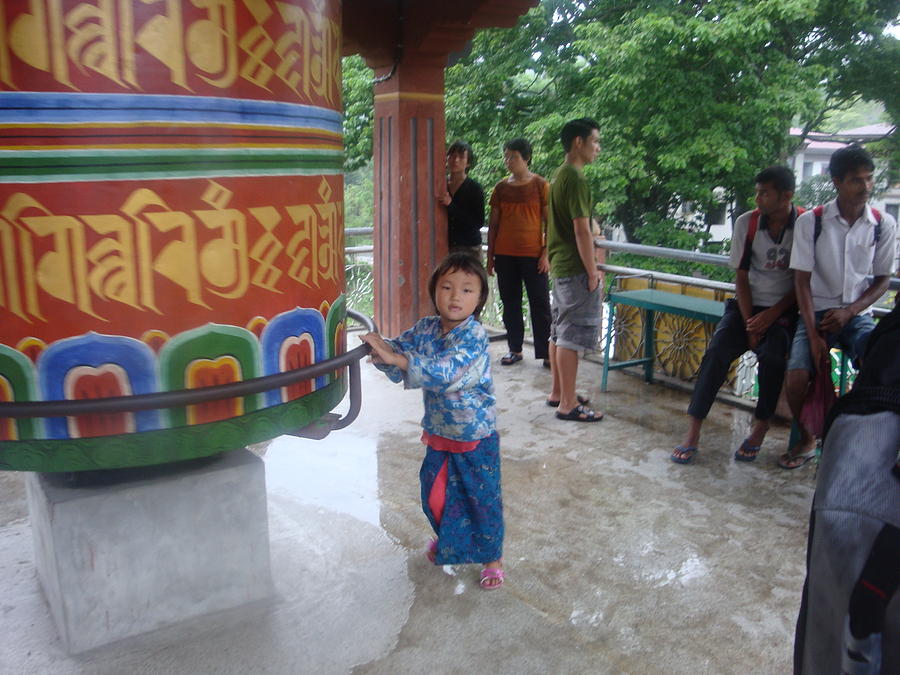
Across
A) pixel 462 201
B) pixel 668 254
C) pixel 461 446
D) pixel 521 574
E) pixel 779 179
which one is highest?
pixel 779 179

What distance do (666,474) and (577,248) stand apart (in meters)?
1.42

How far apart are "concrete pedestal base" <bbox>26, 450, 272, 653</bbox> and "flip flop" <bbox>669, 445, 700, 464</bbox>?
2342mm

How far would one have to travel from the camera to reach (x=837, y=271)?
13.1ft

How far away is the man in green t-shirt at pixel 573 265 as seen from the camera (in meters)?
4.71

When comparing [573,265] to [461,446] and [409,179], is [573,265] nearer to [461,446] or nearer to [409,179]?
[409,179]

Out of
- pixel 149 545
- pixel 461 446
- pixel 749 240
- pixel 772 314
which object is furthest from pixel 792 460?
pixel 149 545

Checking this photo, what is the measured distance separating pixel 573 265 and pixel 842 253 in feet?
4.76

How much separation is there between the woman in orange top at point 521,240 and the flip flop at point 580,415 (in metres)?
1.22

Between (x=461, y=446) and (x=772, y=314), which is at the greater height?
(x=772, y=314)

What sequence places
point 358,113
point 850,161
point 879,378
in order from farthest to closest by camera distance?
point 358,113
point 850,161
point 879,378

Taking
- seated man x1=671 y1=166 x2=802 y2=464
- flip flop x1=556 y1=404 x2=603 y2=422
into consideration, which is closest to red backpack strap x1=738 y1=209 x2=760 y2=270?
seated man x1=671 y1=166 x2=802 y2=464

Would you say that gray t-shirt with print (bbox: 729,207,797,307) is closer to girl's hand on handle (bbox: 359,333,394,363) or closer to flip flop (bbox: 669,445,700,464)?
flip flop (bbox: 669,445,700,464)

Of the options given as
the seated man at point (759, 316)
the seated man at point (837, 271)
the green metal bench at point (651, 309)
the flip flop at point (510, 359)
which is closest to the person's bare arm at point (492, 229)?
the flip flop at point (510, 359)

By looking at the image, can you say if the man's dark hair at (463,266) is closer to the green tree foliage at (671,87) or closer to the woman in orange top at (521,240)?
the woman in orange top at (521,240)
